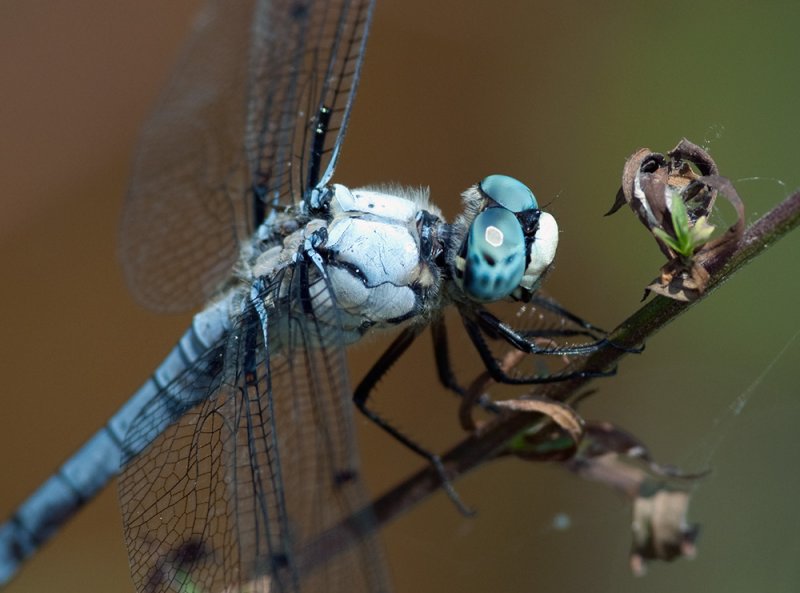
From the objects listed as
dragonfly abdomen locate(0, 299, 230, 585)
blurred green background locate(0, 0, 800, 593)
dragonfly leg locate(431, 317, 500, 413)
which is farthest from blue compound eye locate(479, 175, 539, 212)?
dragonfly abdomen locate(0, 299, 230, 585)

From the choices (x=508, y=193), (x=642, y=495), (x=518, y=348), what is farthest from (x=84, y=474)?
(x=642, y=495)

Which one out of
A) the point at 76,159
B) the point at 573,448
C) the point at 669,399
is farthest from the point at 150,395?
the point at 76,159

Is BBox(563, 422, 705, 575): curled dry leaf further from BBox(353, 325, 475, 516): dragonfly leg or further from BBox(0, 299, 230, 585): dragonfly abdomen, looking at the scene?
BBox(0, 299, 230, 585): dragonfly abdomen

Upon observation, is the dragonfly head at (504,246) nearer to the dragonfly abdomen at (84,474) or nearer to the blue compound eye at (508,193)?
the blue compound eye at (508,193)

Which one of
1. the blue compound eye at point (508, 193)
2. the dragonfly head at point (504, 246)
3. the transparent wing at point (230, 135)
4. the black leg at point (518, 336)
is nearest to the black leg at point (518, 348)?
the black leg at point (518, 336)

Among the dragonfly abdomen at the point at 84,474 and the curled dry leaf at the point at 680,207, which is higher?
the dragonfly abdomen at the point at 84,474

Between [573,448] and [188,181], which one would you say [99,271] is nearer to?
[188,181]
